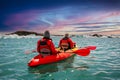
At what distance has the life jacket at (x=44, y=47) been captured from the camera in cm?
1185

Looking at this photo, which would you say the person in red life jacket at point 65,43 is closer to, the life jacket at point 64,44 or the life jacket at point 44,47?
the life jacket at point 64,44

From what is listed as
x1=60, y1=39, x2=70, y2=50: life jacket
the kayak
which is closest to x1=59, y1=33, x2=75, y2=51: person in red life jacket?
x1=60, y1=39, x2=70, y2=50: life jacket

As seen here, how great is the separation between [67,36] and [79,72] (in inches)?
224

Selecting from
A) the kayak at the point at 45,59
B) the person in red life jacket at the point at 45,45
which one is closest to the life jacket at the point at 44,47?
the person in red life jacket at the point at 45,45

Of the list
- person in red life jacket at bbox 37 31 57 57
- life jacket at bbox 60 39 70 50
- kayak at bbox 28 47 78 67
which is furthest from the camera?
life jacket at bbox 60 39 70 50

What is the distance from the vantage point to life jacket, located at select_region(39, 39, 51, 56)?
1185 cm

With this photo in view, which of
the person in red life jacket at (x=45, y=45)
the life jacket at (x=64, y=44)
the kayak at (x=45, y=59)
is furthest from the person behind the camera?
the life jacket at (x=64, y=44)

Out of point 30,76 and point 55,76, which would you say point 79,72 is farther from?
point 30,76

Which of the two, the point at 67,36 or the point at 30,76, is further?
the point at 67,36

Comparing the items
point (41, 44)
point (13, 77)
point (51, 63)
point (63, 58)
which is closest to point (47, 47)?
point (41, 44)

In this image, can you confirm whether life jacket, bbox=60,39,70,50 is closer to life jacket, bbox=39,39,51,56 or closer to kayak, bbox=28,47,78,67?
kayak, bbox=28,47,78,67

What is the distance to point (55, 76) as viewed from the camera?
9.59 m

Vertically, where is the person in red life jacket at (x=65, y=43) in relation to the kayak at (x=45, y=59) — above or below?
above

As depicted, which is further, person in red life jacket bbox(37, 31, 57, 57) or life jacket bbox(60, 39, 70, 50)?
life jacket bbox(60, 39, 70, 50)
